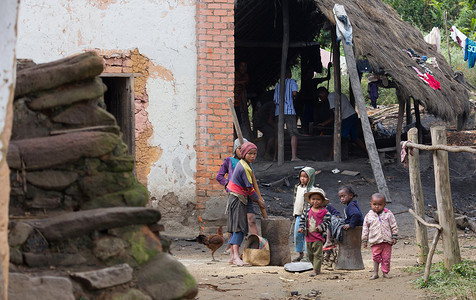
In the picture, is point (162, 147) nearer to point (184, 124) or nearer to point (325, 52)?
point (184, 124)

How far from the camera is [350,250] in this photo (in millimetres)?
8242

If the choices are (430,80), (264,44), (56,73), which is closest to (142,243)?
(56,73)

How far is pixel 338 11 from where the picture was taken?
11.0 metres

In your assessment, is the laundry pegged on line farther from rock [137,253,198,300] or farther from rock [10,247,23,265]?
rock [10,247,23,265]

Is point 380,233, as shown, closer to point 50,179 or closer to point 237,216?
point 237,216

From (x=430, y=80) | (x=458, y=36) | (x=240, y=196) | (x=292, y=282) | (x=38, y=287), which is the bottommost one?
(x=292, y=282)

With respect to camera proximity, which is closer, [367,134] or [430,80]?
[367,134]

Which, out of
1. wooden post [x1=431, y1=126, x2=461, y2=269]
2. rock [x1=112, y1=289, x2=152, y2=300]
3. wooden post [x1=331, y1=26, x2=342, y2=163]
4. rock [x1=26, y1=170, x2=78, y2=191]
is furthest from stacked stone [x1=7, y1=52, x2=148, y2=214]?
wooden post [x1=331, y1=26, x2=342, y2=163]

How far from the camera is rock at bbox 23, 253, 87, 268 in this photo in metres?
3.56

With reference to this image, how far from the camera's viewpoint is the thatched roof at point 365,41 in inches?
458

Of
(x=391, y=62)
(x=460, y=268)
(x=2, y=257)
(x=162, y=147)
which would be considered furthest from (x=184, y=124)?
(x=2, y=257)

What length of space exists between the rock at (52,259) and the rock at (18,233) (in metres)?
0.08

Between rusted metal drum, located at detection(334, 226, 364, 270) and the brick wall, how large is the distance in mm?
2355

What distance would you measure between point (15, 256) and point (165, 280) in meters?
0.78
